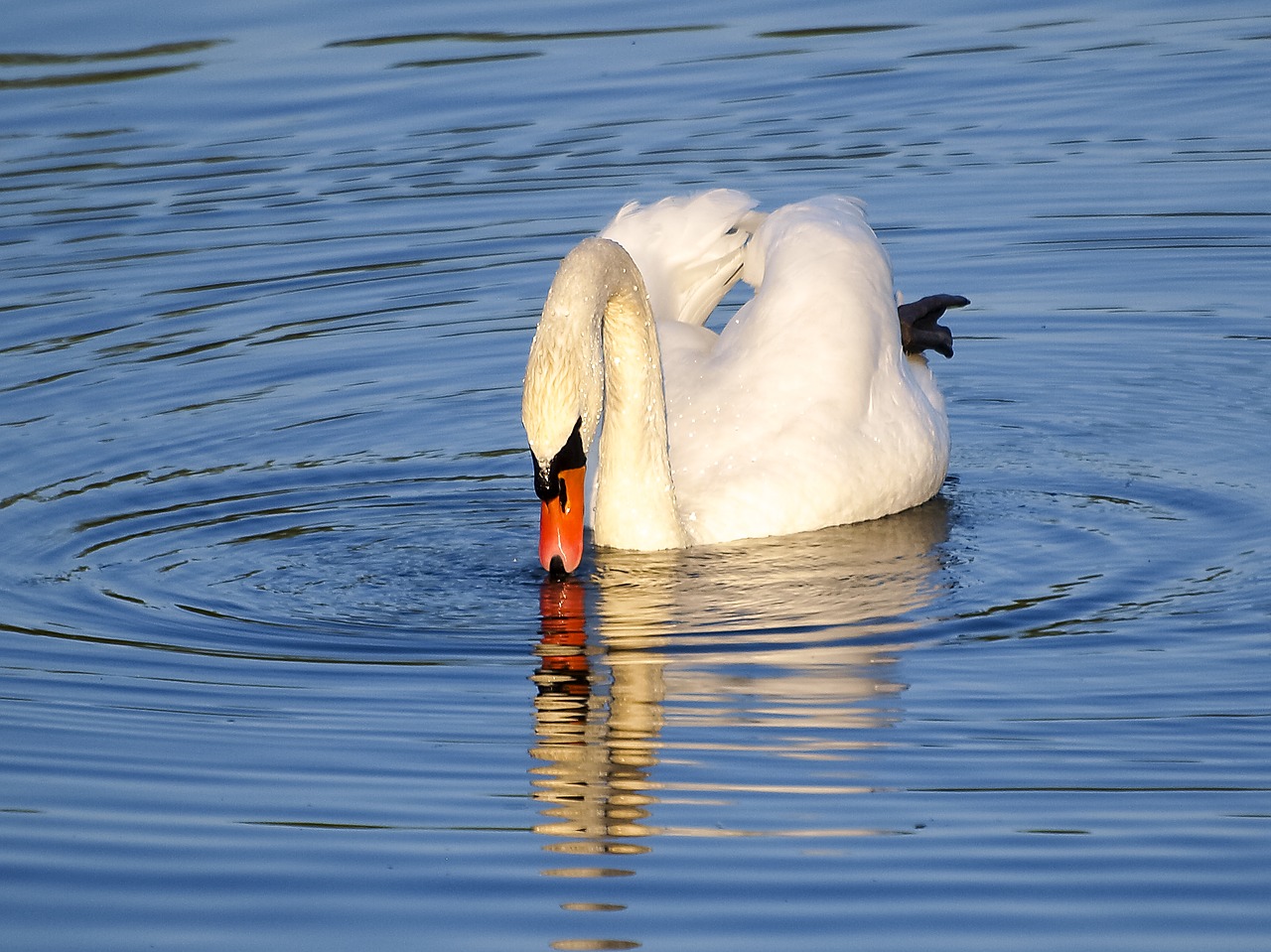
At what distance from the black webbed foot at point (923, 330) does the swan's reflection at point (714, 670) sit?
1.24 meters

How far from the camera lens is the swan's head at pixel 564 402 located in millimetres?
8773

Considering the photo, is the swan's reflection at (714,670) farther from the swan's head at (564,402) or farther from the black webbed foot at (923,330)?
the black webbed foot at (923,330)

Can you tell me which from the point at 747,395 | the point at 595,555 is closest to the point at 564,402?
the point at 595,555

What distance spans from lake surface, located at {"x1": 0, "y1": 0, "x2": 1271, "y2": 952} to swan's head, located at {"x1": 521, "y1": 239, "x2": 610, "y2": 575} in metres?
0.31

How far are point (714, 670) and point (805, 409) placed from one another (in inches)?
89.7

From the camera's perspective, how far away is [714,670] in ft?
27.0

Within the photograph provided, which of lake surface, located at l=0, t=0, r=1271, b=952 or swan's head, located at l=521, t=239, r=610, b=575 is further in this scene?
swan's head, located at l=521, t=239, r=610, b=575

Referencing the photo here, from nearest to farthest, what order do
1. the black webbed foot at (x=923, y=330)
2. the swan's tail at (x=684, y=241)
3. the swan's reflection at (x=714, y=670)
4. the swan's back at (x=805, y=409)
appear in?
A: the swan's reflection at (x=714, y=670) < the swan's back at (x=805, y=409) < the swan's tail at (x=684, y=241) < the black webbed foot at (x=923, y=330)

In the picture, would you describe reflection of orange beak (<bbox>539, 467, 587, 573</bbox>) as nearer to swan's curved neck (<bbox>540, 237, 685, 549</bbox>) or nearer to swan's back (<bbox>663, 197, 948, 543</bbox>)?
swan's curved neck (<bbox>540, 237, 685, 549</bbox>)

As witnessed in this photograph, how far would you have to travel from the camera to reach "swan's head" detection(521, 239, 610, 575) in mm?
8773

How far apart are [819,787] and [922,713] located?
30.9 inches

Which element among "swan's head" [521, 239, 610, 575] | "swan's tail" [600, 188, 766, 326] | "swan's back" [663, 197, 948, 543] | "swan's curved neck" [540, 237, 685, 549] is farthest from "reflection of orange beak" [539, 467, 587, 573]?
"swan's tail" [600, 188, 766, 326]

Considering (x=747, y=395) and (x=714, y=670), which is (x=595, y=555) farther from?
(x=714, y=670)

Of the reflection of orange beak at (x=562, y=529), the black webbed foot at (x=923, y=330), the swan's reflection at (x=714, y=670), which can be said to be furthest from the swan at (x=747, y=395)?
the black webbed foot at (x=923, y=330)
